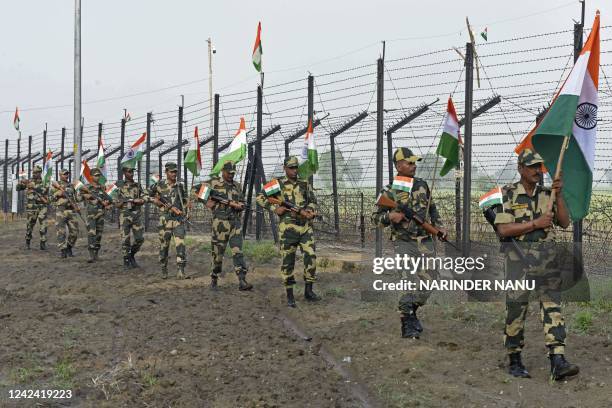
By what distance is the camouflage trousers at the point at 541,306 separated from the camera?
4.20 meters

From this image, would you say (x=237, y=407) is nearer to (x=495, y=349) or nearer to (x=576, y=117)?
(x=495, y=349)

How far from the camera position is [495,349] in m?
5.14

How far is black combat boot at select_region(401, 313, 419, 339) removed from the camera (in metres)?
5.50

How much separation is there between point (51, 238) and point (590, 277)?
45.4ft

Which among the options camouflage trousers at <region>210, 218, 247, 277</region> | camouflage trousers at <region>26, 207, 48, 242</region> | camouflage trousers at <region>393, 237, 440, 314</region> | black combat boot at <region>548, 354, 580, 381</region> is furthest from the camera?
camouflage trousers at <region>26, 207, 48, 242</region>

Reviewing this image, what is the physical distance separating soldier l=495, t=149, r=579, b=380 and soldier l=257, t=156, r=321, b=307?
10.1 ft

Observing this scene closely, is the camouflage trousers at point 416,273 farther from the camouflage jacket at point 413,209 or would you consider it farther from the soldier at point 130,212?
the soldier at point 130,212

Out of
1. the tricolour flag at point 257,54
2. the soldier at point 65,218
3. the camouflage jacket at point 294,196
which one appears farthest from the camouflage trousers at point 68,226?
the camouflage jacket at point 294,196

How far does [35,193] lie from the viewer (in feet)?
45.1

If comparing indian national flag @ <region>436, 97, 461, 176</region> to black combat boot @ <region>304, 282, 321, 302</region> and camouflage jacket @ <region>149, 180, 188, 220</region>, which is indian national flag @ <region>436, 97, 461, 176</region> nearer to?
black combat boot @ <region>304, 282, 321, 302</region>

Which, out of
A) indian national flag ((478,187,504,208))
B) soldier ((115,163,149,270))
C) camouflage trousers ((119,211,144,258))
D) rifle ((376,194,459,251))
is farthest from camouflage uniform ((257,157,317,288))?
camouflage trousers ((119,211,144,258))

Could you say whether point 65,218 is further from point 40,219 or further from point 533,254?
point 533,254

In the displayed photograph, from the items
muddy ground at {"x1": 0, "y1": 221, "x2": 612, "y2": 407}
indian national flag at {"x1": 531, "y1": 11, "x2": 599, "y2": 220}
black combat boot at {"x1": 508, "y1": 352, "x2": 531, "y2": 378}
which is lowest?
muddy ground at {"x1": 0, "y1": 221, "x2": 612, "y2": 407}

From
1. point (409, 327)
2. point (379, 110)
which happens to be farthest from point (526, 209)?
point (379, 110)
